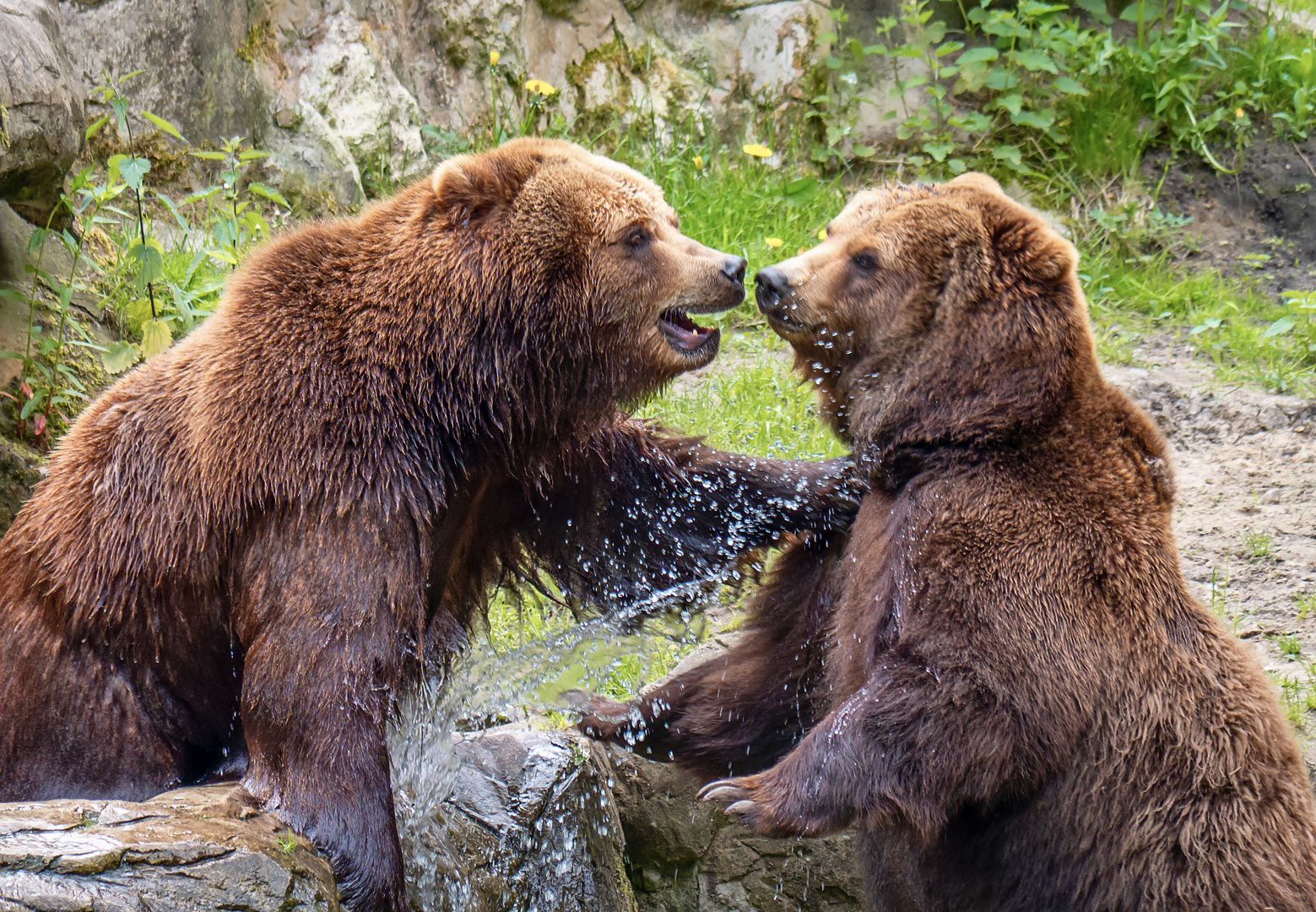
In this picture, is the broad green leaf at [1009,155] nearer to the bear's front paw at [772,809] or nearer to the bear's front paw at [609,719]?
the bear's front paw at [609,719]

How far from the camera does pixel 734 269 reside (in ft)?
12.9

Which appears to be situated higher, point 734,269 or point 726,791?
point 734,269

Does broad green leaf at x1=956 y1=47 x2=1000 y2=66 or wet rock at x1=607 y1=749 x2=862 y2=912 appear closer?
wet rock at x1=607 y1=749 x2=862 y2=912

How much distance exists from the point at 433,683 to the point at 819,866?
1468 millimetres

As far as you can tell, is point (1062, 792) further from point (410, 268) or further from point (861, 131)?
point (861, 131)

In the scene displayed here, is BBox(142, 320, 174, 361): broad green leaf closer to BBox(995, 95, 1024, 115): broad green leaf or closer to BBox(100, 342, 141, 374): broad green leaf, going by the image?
BBox(100, 342, 141, 374): broad green leaf

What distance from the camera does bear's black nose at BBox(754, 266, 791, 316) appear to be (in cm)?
398

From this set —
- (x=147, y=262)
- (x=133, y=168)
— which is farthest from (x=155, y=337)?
(x=133, y=168)

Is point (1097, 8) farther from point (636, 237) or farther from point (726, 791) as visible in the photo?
point (726, 791)

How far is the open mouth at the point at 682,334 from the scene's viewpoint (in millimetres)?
3988

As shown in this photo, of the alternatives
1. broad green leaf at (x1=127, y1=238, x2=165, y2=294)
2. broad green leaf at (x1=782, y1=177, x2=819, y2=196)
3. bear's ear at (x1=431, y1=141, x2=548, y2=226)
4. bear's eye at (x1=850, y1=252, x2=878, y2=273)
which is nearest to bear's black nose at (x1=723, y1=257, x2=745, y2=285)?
bear's eye at (x1=850, y1=252, x2=878, y2=273)

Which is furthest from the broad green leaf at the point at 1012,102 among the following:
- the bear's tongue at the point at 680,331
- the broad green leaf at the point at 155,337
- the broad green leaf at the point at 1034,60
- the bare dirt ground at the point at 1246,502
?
the broad green leaf at the point at 155,337

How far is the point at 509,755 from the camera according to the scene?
14.5ft

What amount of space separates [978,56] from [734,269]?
5343 millimetres
